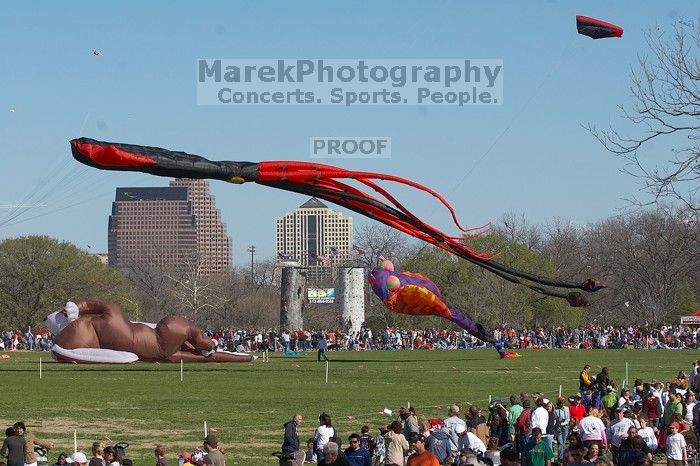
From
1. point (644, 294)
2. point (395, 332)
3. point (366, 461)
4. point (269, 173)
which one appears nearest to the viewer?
point (366, 461)

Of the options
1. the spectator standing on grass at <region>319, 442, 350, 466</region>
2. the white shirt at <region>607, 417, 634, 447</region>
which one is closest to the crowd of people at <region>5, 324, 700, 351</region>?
the white shirt at <region>607, 417, 634, 447</region>

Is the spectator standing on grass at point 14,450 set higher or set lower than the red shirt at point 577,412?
lower

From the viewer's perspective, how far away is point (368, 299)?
12675cm

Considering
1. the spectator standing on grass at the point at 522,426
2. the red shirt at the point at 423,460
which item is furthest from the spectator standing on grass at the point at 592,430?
the red shirt at the point at 423,460

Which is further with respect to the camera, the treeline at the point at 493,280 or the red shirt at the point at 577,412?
the treeline at the point at 493,280

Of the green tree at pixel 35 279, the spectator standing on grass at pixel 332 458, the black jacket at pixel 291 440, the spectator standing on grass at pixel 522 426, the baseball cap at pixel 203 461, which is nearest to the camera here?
the spectator standing on grass at pixel 332 458

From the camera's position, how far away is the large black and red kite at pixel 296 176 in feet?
74.4

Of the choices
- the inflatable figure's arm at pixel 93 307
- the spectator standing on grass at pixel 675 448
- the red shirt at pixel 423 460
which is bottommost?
the spectator standing on grass at pixel 675 448

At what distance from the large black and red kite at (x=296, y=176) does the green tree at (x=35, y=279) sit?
7083cm

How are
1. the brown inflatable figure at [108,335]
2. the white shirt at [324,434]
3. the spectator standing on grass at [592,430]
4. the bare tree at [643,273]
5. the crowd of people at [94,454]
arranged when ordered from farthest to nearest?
A: the bare tree at [643,273] → the brown inflatable figure at [108,335] → the spectator standing on grass at [592,430] → the white shirt at [324,434] → the crowd of people at [94,454]

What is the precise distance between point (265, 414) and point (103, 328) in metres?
20.8

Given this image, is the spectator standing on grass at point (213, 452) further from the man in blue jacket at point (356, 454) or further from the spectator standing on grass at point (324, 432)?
the spectator standing on grass at point (324, 432)

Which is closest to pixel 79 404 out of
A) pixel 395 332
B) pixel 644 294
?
pixel 395 332

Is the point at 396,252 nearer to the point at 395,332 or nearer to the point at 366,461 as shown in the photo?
the point at 395,332
